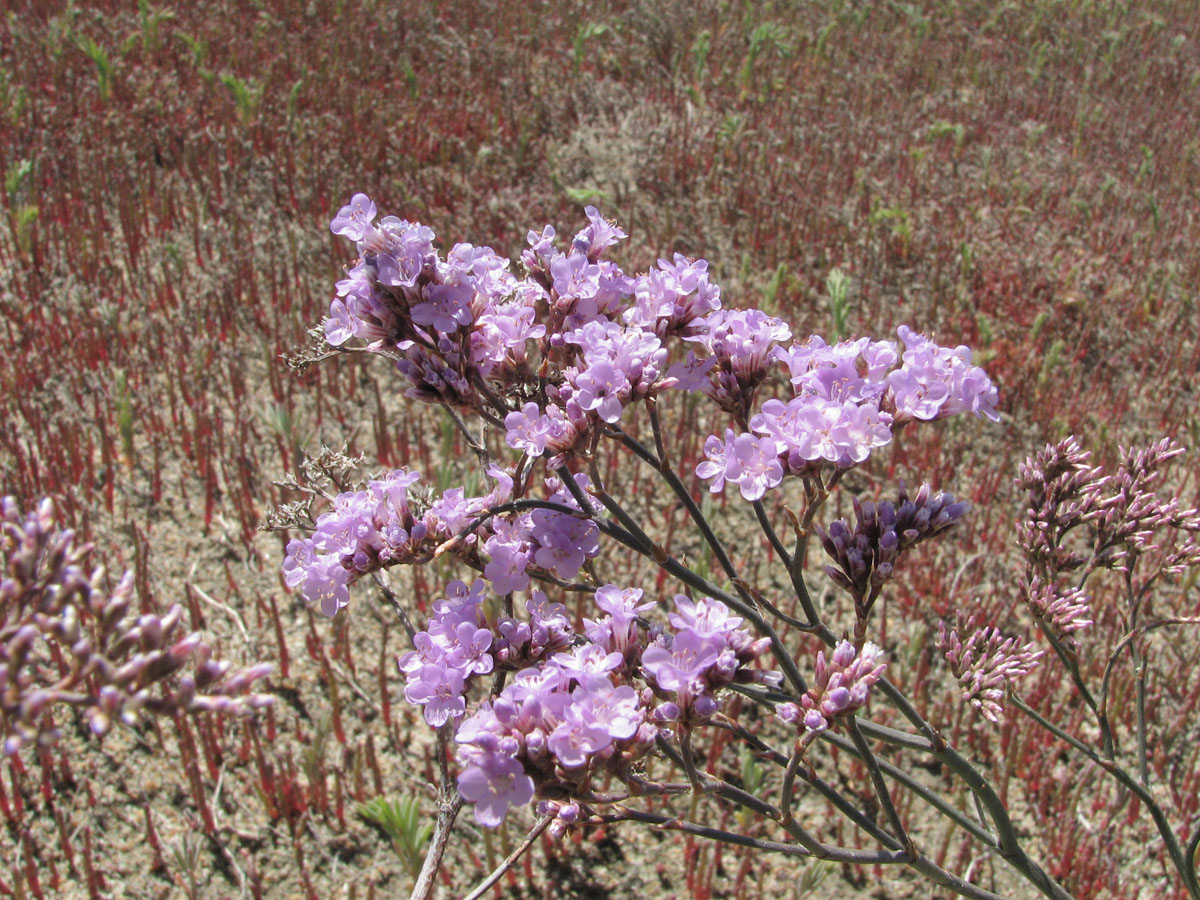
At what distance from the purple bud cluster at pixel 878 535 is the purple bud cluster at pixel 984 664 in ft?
0.90

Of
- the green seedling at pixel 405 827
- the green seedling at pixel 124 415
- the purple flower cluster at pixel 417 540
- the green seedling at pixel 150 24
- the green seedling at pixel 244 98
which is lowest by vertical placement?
the green seedling at pixel 405 827

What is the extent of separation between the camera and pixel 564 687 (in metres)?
1.63

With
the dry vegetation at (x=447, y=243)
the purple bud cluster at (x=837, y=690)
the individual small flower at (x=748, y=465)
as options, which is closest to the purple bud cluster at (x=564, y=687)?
the purple bud cluster at (x=837, y=690)

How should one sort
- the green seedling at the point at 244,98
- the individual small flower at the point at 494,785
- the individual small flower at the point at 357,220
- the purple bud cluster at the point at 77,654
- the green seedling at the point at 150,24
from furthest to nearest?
the green seedling at the point at 150,24, the green seedling at the point at 244,98, the individual small flower at the point at 357,220, the individual small flower at the point at 494,785, the purple bud cluster at the point at 77,654

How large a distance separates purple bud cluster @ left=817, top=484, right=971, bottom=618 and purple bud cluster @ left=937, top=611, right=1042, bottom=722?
0.90 feet

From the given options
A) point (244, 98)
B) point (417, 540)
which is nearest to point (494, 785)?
point (417, 540)

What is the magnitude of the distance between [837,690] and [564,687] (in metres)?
0.51

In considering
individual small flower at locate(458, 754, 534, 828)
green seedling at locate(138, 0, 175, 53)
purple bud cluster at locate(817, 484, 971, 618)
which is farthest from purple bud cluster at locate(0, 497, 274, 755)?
green seedling at locate(138, 0, 175, 53)

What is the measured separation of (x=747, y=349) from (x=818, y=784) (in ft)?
3.11

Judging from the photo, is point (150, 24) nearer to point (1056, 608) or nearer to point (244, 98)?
point (244, 98)

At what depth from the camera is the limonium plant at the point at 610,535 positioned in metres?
1.63

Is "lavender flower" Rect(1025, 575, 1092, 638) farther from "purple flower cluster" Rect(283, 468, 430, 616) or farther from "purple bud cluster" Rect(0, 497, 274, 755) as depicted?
"purple bud cluster" Rect(0, 497, 274, 755)

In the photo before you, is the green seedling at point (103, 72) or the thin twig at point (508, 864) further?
the green seedling at point (103, 72)

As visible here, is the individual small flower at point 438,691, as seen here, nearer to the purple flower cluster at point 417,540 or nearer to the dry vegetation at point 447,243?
the purple flower cluster at point 417,540
